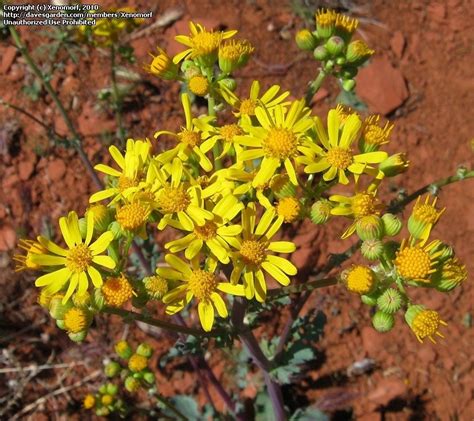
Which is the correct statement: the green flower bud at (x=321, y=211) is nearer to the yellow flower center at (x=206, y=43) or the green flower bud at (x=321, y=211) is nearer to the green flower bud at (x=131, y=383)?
the yellow flower center at (x=206, y=43)

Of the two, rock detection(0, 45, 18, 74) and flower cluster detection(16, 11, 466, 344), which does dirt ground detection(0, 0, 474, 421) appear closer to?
rock detection(0, 45, 18, 74)

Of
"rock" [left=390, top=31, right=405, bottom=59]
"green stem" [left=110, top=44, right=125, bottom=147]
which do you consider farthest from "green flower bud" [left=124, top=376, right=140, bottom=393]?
"rock" [left=390, top=31, right=405, bottom=59]

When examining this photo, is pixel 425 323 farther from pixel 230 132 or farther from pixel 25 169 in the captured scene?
pixel 25 169

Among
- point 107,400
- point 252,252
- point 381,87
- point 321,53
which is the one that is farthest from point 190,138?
point 381,87

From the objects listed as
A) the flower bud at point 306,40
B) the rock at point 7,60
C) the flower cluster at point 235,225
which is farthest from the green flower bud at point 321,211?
the rock at point 7,60

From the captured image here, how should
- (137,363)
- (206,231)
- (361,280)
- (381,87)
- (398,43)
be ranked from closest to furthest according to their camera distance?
(361,280) → (206,231) → (137,363) → (381,87) → (398,43)

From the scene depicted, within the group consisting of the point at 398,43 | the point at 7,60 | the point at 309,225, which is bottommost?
the point at 309,225

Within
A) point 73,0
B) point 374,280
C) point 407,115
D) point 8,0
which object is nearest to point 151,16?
point 73,0
